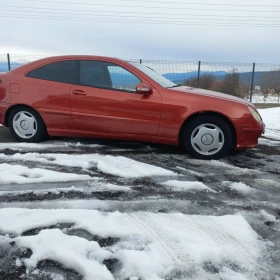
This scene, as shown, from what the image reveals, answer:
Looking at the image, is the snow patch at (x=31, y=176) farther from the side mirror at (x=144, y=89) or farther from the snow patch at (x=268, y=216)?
the snow patch at (x=268, y=216)

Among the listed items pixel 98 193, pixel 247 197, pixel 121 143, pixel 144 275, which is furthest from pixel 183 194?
pixel 121 143

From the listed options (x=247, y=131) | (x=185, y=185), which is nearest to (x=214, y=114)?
(x=247, y=131)

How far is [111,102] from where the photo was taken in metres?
4.47

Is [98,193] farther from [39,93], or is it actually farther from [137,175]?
[39,93]

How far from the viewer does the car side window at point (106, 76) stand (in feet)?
14.7

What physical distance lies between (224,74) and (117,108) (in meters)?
10.9

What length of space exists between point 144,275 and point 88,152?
2860mm

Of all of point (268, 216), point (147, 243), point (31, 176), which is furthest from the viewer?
point (31, 176)

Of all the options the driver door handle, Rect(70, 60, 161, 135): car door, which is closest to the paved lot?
Rect(70, 60, 161, 135): car door

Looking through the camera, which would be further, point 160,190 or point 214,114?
point 214,114

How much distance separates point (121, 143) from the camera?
5176 mm

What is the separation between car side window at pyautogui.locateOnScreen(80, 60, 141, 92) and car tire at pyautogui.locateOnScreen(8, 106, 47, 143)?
3.20 feet

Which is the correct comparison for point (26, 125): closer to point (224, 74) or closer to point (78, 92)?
point (78, 92)

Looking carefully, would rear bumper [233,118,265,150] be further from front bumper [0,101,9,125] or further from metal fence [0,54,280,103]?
metal fence [0,54,280,103]
